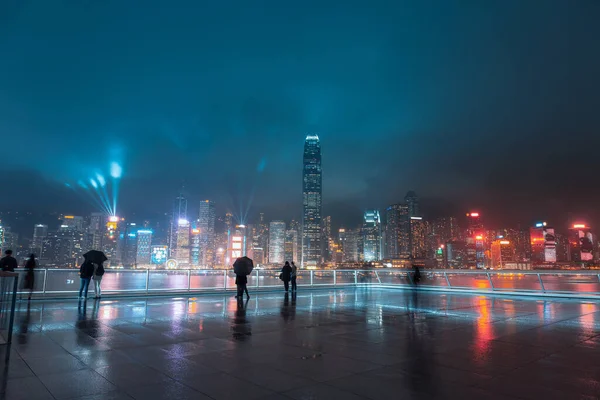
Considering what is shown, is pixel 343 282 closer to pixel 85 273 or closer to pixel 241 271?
pixel 241 271

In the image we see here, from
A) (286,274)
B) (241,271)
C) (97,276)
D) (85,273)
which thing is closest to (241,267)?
(241,271)

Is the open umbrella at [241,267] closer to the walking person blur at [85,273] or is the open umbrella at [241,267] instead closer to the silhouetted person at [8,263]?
the walking person blur at [85,273]

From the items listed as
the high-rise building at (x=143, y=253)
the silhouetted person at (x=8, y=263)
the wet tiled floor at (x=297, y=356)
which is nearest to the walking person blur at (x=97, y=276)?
the silhouetted person at (x=8, y=263)

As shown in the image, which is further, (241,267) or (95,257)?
(241,267)

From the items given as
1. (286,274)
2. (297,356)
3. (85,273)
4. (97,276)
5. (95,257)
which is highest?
(95,257)

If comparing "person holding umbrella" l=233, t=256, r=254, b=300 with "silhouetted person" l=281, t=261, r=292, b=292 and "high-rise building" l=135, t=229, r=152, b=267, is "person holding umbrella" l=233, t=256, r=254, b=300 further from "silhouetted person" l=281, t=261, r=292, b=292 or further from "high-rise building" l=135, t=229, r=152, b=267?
"high-rise building" l=135, t=229, r=152, b=267

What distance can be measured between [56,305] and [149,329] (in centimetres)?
655

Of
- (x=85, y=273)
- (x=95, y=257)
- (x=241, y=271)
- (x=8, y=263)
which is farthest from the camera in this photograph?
(x=241, y=271)

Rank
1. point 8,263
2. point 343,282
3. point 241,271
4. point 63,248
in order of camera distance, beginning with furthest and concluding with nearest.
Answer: point 63,248
point 343,282
point 241,271
point 8,263

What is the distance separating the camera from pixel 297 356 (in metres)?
6.50

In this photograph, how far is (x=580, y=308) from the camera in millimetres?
14164

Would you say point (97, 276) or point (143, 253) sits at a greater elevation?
point (97, 276)

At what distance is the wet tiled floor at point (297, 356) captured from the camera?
15.3ft

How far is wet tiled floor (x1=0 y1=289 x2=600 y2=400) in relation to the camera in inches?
184
